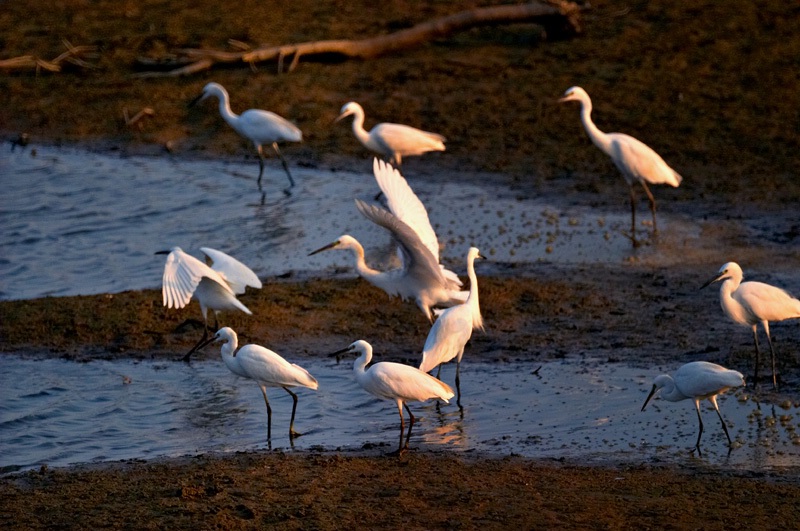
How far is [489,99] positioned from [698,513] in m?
11.4

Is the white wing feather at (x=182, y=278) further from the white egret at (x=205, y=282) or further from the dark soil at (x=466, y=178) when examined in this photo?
the dark soil at (x=466, y=178)

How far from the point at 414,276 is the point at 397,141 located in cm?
494

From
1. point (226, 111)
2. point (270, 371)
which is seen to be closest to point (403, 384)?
point (270, 371)

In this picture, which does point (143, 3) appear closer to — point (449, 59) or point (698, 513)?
point (449, 59)

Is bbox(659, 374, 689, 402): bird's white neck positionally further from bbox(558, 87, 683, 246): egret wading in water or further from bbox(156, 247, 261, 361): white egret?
bbox(558, 87, 683, 246): egret wading in water

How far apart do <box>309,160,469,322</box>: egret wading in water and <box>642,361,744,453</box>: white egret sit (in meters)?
2.37

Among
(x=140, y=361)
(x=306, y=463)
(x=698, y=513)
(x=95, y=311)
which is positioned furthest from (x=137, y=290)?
(x=698, y=513)

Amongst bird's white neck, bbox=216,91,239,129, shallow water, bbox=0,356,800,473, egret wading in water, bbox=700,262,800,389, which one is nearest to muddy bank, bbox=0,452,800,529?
shallow water, bbox=0,356,800,473

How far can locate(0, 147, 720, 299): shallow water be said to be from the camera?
468 inches

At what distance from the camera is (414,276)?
9531 mm

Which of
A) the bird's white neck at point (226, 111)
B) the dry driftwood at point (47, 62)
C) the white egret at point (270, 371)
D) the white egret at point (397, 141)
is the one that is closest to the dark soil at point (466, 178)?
the dry driftwood at point (47, 62)

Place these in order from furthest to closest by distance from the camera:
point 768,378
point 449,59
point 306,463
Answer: point 449,59 < point 768,378 < point 306,463

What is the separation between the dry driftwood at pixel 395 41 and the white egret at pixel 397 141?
381 centimetres

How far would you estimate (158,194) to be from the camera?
1502 centimetres
